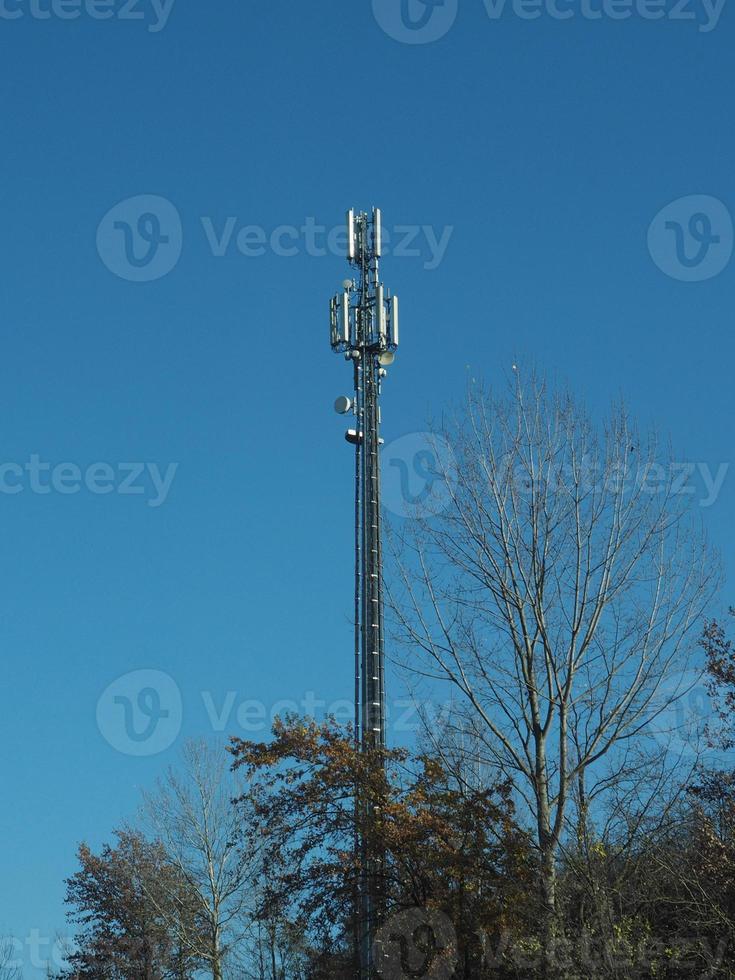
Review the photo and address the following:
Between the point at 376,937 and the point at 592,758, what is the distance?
5079 mm

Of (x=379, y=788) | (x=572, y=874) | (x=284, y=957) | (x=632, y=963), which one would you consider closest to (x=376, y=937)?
(x=379, y=788)

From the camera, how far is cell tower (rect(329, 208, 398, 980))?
71.7 feet

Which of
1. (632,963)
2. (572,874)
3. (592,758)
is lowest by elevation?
(632,963)

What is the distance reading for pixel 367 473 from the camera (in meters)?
27.7

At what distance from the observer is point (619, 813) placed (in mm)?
17750

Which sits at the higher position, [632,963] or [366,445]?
[366,445]

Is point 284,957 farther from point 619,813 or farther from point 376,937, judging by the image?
point 619,813

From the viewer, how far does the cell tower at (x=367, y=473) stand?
2184cm

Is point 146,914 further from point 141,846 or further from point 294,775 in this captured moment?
point 294,775

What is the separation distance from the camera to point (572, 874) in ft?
57.5

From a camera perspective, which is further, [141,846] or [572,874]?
[141,846]

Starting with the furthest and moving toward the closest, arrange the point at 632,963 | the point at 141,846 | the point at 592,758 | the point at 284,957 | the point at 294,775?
the point at 141,846
the point at 284,957
the point at 294,775
the point at 592,758
the point at 632,963

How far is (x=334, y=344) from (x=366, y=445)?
288 centimetres

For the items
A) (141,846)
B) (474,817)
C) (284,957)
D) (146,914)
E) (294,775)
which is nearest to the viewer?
(474,817)
